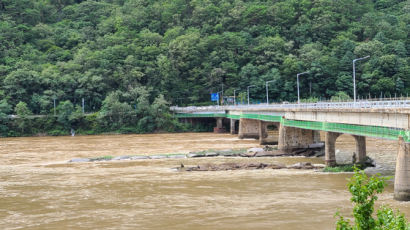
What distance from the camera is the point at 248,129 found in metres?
95.8

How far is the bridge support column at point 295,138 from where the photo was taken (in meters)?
64.6

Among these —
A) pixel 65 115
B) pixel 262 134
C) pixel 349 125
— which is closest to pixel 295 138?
pixel 262 134

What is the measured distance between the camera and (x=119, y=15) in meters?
180

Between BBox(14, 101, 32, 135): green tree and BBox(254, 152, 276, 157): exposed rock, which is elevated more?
BBox(14, 101, 32, 135): green tree

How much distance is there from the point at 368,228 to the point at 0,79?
4901 inches

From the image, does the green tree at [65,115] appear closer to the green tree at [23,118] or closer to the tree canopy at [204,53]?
the tree canopy at [204,53]

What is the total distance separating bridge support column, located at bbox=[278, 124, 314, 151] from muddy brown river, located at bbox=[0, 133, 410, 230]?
6.32m

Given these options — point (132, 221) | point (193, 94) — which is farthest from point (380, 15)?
point (132, 221)

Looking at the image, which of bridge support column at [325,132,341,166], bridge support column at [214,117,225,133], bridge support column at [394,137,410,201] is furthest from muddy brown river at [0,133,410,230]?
bridge support column at [214,117,225,133]

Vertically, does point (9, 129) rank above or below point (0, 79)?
below

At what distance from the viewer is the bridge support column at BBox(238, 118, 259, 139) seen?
95.4 meters

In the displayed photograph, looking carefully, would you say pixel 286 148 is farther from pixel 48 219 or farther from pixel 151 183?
pixel 48 219

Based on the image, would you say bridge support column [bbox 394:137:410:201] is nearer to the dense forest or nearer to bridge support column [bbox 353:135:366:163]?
bridge support column [bbox 353:135:366:163]

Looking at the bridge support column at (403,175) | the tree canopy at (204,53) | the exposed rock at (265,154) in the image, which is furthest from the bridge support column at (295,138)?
the tree canopy at (204,53)
